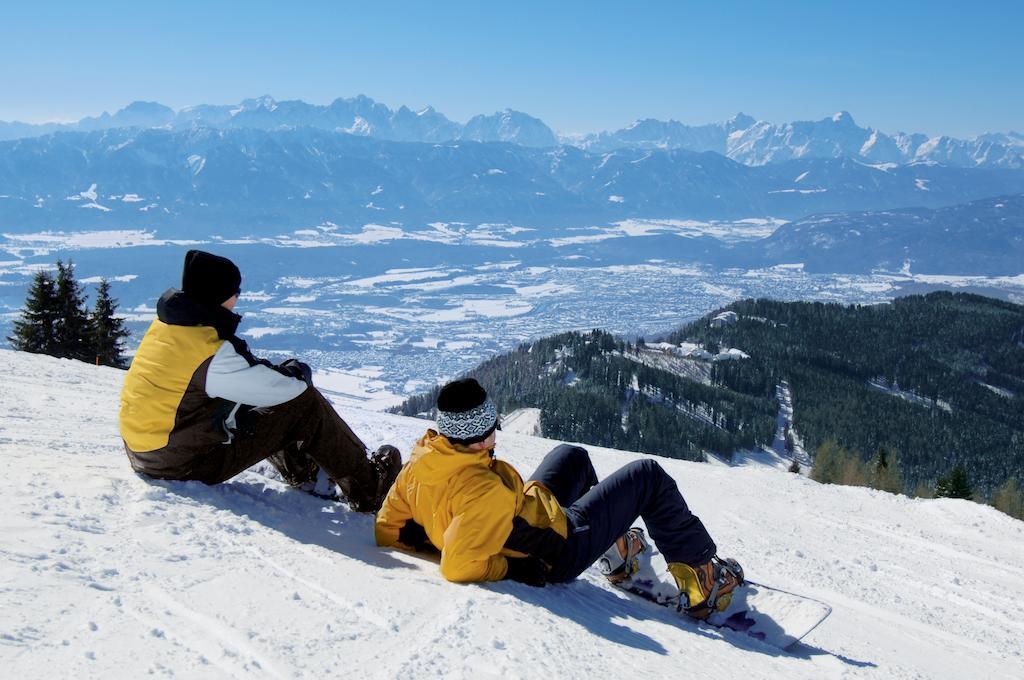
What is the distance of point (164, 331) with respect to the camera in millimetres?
4949

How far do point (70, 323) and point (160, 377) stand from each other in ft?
109

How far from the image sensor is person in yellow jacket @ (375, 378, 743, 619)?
4.38 metres

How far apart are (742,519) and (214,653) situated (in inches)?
351

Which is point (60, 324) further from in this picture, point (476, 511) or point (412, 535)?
point (476, 511)

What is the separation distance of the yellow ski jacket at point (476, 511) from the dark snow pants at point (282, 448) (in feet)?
3.22

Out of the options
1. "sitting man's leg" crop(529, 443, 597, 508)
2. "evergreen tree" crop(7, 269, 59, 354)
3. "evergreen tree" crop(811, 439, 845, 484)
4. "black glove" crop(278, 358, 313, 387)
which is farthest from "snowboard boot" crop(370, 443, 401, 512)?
"evergreen tree" crop(811, 439, 845, 484)

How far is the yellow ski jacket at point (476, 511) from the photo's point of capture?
4371 mm

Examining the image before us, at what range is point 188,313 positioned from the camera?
4.84 metres

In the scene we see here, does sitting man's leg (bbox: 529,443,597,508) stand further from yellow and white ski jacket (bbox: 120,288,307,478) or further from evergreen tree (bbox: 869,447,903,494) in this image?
evergreen tree (bbox: 869,447,903,494)

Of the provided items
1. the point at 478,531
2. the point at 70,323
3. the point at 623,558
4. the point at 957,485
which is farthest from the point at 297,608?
the point at 957,485

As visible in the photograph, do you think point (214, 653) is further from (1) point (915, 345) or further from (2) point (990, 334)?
(2) point (990, 334)

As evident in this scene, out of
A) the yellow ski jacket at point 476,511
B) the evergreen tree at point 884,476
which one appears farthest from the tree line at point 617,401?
the yellow ski jacket at point 476,511

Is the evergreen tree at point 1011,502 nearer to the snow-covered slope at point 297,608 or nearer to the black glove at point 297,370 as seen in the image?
the snow-covered slope at point 297,608

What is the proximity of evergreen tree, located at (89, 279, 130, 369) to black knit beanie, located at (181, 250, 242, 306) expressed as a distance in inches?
1250
